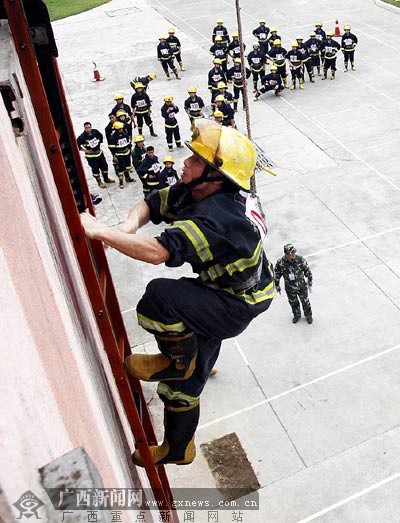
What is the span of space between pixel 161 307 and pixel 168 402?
1035mm

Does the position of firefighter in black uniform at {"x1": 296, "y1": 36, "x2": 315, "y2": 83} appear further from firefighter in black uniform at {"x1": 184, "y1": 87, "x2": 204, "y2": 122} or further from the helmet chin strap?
the helmet chin strap

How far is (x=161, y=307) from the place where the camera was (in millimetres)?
3396

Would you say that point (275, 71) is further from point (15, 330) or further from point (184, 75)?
point (15, 330)

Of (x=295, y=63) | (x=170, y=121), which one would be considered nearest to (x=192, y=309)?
(x=170, y=121)

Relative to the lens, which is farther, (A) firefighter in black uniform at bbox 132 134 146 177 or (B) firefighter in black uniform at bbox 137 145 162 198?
(A) firefighter in black uniform at bbox 132 134 146 177

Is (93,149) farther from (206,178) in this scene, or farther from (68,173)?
(206,178)

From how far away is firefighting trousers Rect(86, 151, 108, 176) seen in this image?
14.5m

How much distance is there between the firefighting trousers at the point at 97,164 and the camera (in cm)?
1452

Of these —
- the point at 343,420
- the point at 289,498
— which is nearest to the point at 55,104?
the point at 289,498

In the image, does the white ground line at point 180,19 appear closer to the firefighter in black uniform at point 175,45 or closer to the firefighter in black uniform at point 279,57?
the firefighter in black uniform at point 175,45

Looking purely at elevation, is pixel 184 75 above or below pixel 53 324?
below

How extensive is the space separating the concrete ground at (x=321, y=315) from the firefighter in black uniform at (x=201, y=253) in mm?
4353

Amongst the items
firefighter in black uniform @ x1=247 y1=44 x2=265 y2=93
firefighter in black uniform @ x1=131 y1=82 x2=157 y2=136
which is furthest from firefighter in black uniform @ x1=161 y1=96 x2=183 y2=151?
firefighter in black uniform @ x1=247 y1=44 x2=265 y2=93

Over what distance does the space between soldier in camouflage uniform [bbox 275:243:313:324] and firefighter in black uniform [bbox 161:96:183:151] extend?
7.79 m
